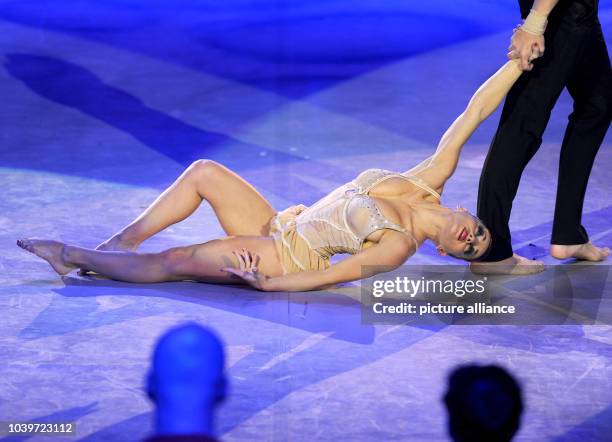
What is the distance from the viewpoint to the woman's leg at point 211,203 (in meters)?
4.45

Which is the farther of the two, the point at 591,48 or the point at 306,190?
the point at 306,190

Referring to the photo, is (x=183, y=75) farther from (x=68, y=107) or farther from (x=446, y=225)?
(x=446, y=225)

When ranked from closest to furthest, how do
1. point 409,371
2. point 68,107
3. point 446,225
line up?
point 409,371 < point 446,225 < point 68,107

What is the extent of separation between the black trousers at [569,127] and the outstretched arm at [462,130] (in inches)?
5.5

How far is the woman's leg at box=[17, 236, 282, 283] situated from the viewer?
4266mm

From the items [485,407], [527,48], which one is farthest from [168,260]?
[485,407]

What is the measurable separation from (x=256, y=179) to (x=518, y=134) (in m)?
1.76

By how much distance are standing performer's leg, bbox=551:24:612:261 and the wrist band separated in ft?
1.19

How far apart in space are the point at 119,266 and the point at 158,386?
2.67 m

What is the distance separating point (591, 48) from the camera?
462cm

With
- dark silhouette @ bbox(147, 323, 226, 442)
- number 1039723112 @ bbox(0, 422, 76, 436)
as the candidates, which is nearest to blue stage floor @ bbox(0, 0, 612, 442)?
number 1039723112 @ bbox(0, 422, 76, 436)

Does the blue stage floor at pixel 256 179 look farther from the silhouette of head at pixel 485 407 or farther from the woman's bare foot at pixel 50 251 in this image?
the silhouette of head at pixel 485 407

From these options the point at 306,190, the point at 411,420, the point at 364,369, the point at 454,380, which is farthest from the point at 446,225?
the point at 454,380

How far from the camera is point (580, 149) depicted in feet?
15.7
